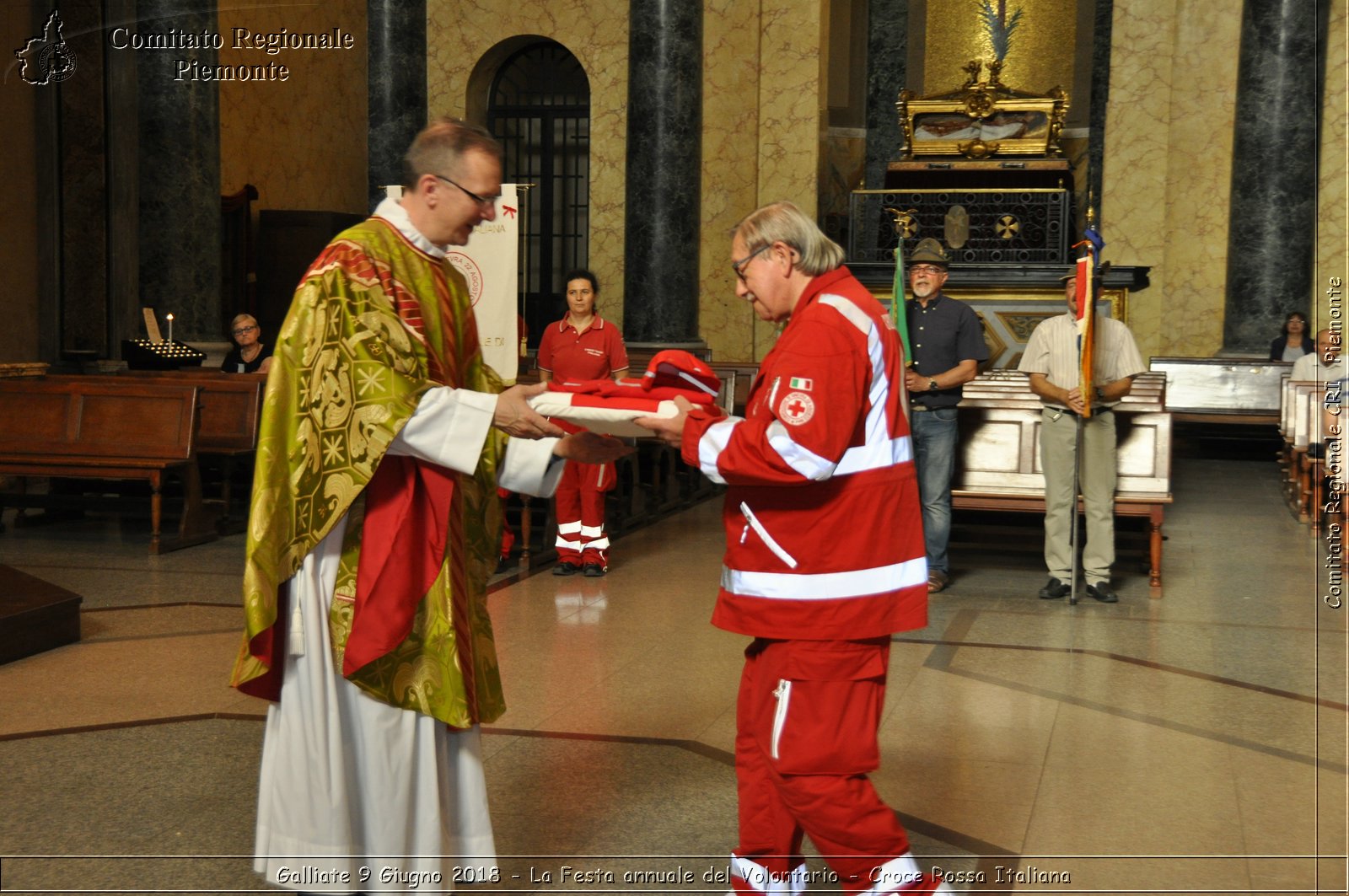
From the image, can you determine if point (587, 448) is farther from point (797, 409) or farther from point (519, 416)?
point (797, 409)

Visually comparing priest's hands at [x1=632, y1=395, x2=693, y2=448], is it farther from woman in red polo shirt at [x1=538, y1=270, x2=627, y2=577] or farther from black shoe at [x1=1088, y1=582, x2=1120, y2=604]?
black shoe at [x1=1088, y1=582, x2=1120, y2=604]

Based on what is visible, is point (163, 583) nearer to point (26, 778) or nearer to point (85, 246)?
point (26, 778)

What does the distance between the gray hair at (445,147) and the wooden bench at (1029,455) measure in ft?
18.5

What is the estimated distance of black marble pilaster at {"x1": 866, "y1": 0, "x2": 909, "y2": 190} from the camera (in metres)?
18.2

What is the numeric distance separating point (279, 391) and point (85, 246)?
1094 cm

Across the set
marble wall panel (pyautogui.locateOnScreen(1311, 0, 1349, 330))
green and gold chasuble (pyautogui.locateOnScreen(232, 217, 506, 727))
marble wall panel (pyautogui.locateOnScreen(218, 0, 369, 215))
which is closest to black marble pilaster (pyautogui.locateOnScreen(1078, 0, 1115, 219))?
marble wall panel (pyautogui.locateOnScreen(1311, 0, 1349, 330))

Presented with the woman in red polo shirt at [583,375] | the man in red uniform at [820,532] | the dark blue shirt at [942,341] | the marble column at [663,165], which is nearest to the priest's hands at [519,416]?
the man in red uniform at [820,532]

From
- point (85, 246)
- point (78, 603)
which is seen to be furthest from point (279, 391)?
point (85, 246)

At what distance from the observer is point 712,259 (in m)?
15.8

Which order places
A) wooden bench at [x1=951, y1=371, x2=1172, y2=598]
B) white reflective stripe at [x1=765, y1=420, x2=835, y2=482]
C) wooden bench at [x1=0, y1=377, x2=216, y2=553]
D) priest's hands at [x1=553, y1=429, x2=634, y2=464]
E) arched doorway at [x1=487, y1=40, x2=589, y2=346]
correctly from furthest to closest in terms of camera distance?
1. arched doorway at [x1=487, y1=40, x2=589, y2=346]
2. wooden bench at [x1=0, y1=377, x2=216, y2=553]
3. wooden bench at [x1=951, y1=371, x2=1172, y2=598]
4. priest's hands at [x1=553, y1=429, x2=634, y2=464]
5. white reflective stripe at [x1=765, y1=420, x2=835, y2=482]

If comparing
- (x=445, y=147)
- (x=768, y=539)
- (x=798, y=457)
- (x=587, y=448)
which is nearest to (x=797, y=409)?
(x=798, y=457)

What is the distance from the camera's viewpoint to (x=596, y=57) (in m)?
16.1

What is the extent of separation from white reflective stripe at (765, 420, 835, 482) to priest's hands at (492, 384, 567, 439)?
1.88 feet

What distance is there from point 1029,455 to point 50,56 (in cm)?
1007
